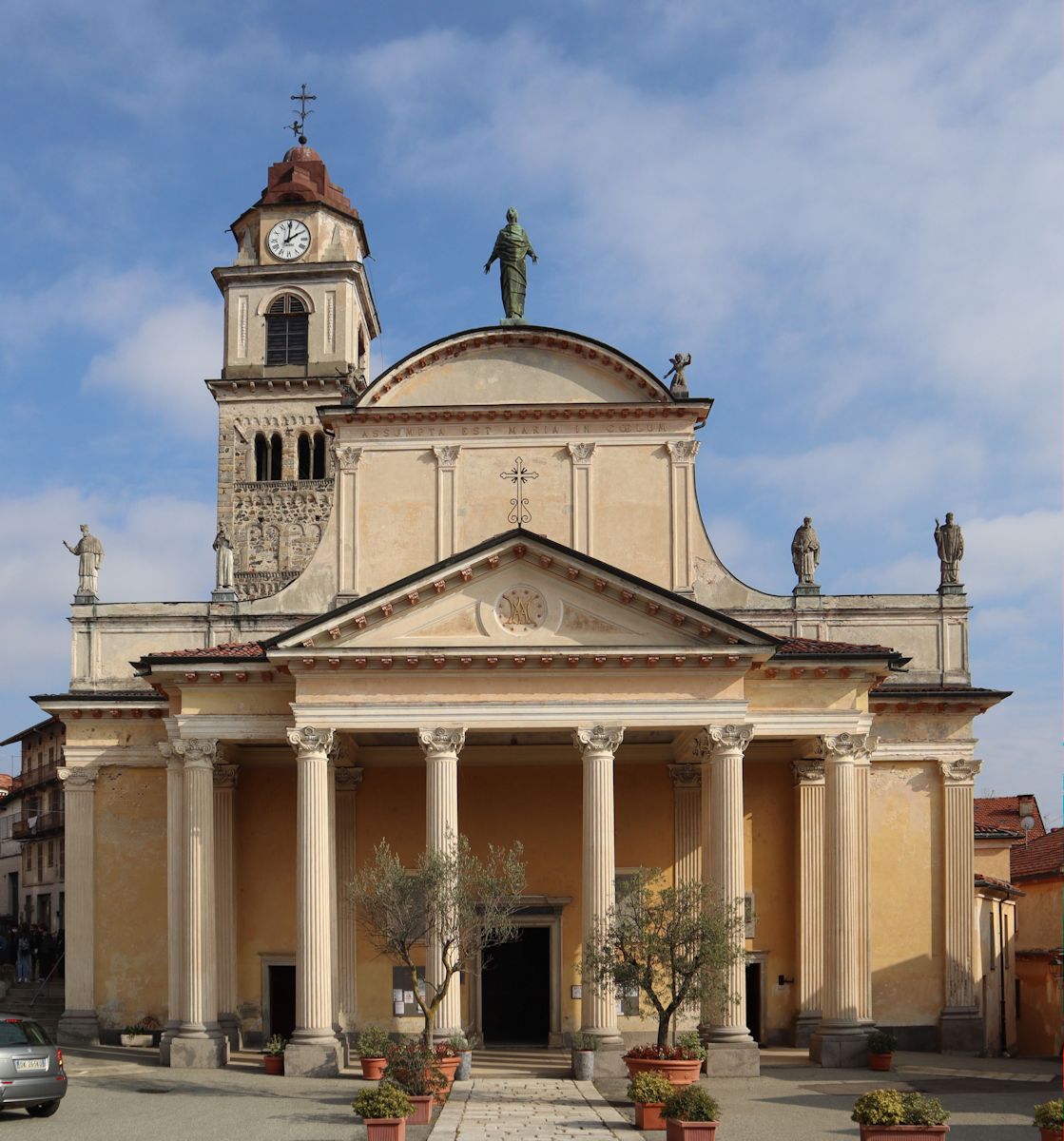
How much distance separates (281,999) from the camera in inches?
1330

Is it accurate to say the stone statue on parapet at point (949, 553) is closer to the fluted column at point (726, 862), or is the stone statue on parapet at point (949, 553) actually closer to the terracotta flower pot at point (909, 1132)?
the fluted column at point (726, 862)

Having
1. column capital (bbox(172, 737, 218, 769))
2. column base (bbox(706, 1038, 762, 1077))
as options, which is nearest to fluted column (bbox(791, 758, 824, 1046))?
column base (bbox(706, 1038, 762, 1077))

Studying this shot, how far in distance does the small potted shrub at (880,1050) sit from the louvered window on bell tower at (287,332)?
1338 inches

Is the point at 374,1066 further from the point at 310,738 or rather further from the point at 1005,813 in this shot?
the point at 1005,813

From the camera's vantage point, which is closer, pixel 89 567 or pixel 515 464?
pixel 515 464

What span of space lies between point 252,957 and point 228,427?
2459 centimetres

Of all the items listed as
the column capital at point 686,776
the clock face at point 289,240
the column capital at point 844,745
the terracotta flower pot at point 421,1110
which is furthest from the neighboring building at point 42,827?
the terracotta flower pot at point 421,1110

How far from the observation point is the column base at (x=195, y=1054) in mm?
29328

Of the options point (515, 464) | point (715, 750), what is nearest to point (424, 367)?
point (515, 464)

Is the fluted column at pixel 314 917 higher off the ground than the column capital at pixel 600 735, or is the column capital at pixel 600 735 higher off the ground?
the column capital at pixel 600 735

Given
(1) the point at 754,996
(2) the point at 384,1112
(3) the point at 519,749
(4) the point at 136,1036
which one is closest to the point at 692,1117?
(2) the point at 384,1112

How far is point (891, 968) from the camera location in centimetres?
3419

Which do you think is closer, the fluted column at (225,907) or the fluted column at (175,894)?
the fluted column at (175,894)

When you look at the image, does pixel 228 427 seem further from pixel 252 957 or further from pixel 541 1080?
pixel 541 1080
